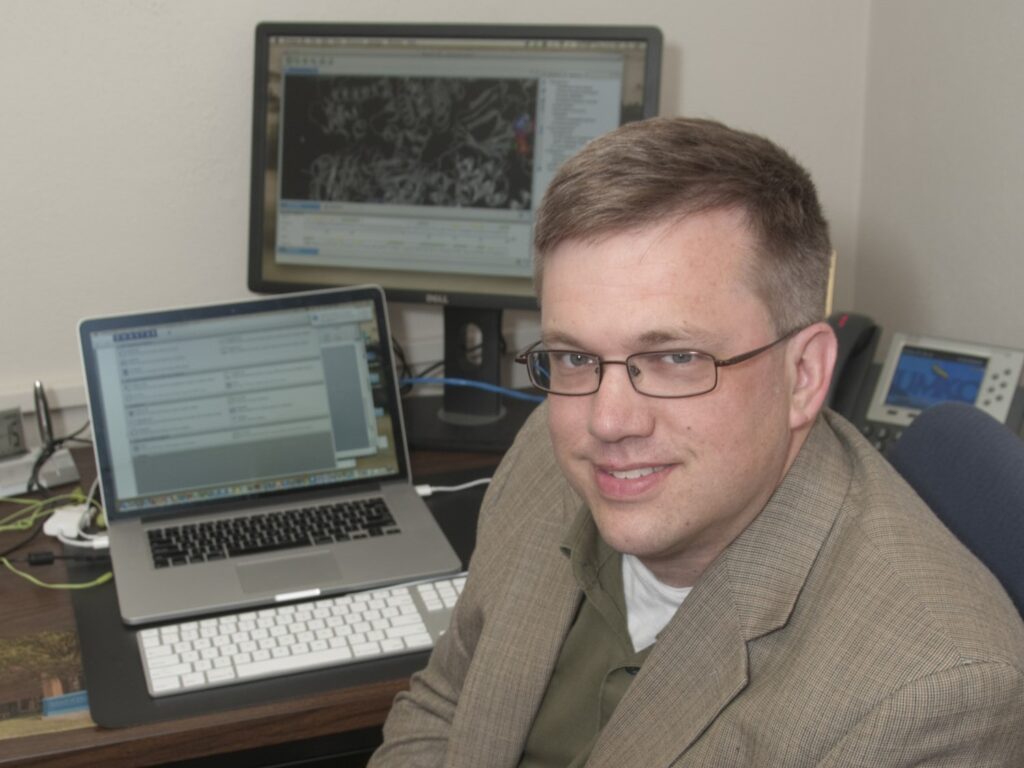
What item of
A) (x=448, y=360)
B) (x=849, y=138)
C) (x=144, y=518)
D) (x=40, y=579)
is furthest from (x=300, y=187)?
(x=849, y=138)

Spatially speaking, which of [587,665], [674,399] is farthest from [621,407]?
[587,665]

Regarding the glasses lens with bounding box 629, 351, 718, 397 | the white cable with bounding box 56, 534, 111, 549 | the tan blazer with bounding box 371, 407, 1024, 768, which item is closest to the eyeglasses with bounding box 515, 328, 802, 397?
the glasses lens with bounding box 629, 351, 718, 397

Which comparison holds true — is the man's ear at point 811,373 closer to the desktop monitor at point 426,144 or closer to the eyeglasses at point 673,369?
the eyeglasses at point 673,369

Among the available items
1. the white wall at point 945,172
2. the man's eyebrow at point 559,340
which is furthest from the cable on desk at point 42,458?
the white wall at point 945,172

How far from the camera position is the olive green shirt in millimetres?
1147

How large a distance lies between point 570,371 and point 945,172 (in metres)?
1.10

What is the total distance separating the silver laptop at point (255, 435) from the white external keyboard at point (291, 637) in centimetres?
10

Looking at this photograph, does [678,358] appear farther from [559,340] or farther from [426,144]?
[426,144]

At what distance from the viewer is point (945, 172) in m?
1.92

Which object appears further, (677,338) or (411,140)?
(411,140)

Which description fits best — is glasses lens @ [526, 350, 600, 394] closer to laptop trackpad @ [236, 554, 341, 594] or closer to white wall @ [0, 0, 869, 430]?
laptop trackpad @ [236, 554, 341, 594]

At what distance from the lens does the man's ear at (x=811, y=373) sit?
1021mm

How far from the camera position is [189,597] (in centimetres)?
146

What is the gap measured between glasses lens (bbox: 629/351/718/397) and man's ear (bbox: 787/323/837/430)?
89 mm
